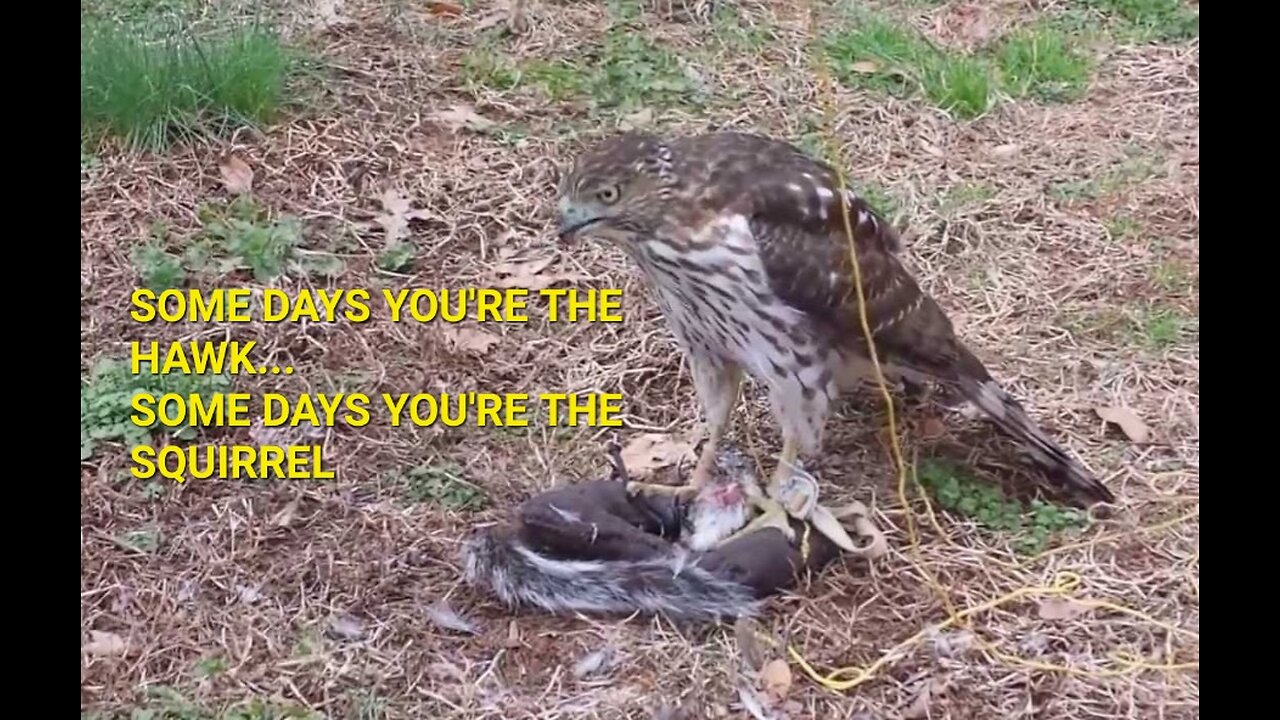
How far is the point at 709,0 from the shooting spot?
3.59m

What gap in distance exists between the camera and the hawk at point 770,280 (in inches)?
87.0

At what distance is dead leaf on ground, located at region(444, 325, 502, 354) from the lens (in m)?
2.77

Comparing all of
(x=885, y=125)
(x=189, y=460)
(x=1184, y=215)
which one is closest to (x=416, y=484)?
(x=189, y=460)

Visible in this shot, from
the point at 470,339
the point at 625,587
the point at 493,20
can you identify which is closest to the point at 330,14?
the point at 493,20

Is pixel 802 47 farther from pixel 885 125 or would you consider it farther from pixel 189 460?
pixel 189 460

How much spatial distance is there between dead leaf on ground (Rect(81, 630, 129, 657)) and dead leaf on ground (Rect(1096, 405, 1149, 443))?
177 centimetres

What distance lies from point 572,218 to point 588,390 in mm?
584

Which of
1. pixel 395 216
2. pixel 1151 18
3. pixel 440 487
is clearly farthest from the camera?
pixel 1151 18

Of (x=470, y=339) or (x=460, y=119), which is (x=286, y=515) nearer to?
(x=470, y=339)

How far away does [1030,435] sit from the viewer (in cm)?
250

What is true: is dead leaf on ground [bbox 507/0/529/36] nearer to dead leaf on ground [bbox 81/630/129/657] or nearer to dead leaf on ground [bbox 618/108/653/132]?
dead leaf on ground [bbox 618/108/653/132]
